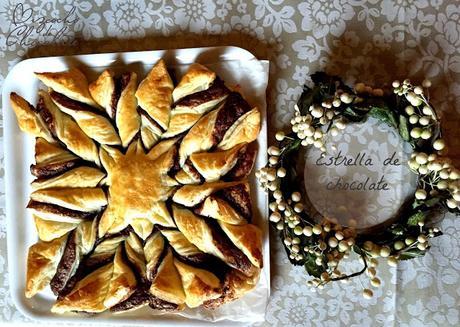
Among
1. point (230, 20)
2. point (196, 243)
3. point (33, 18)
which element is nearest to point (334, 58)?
point (230, 20)

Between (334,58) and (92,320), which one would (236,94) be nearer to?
(334,58)

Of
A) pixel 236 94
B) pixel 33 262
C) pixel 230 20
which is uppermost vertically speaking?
pixel 230 20

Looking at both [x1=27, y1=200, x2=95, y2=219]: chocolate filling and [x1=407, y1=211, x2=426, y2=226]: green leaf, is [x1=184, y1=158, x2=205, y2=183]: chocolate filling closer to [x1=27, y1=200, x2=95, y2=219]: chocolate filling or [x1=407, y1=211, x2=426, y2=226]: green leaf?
[x1=27, y1=200, x2=95, y2=219]: chocolate filling

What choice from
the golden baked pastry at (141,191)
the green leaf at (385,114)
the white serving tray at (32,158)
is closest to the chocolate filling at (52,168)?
the golden baked pastry at (141,191)

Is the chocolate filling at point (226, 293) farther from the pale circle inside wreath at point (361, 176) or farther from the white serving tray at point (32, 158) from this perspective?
the pale circle inside wreath at point (361, 176)

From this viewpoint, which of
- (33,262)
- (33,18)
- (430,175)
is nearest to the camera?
(430,175)

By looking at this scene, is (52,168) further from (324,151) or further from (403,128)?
(403,128)

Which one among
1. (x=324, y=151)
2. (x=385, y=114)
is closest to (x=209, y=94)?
(x=324, y=151)

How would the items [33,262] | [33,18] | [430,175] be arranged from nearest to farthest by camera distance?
1. [430,175]
2. [33,262]
3. [33,18]
